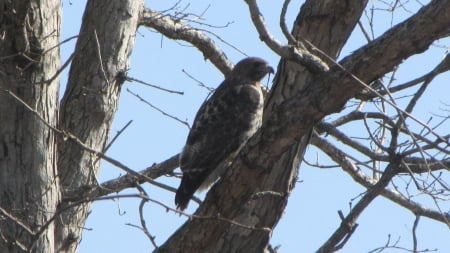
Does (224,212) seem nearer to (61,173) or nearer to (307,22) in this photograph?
(307,22)

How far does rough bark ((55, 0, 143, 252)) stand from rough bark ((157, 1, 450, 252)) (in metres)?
1.84

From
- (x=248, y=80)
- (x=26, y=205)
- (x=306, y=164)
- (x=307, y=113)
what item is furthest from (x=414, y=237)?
(x=248, y=80)

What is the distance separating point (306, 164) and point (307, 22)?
1911 mm

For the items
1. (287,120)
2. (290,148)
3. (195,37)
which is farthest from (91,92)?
(287,120)

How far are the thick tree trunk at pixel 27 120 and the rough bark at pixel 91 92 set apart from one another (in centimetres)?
123

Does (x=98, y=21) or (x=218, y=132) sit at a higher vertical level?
(x=98, y=21)

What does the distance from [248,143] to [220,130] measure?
9.16 feet

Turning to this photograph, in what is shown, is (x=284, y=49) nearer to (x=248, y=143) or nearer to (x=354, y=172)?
(x=248, y=143)

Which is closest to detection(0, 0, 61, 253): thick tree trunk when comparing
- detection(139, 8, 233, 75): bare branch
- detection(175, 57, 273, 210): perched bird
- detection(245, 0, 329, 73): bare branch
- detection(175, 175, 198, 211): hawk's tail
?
detection(175, 175, 198, 211): hawk's tail

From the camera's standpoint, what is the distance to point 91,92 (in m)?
7.08

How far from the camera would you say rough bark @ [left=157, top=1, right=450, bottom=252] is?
426 centimetres

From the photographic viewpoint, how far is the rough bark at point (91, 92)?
6957 mm

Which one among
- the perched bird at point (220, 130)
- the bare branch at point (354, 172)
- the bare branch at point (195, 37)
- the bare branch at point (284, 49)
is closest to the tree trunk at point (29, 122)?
the bare branch at point (284, 49)

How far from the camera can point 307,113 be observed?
445 cm
